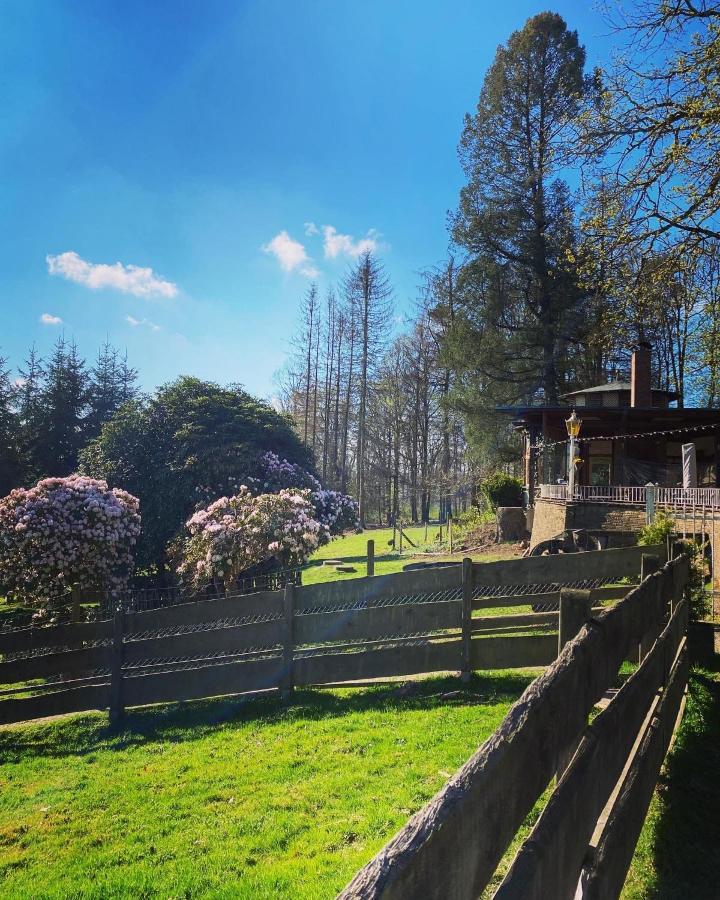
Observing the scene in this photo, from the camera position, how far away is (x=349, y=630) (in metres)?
6.21

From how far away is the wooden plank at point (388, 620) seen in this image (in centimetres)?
612

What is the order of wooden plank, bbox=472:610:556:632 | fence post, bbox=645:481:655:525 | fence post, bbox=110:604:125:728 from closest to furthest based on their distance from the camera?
fence post, bbox=110:604:125:728 < wooden plank, bbox=472:610:556:632 < fence post, bbox=645:481:655:525

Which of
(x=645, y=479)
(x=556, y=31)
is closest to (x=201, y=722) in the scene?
(x=645, y=479)

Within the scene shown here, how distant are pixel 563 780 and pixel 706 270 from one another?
9.52 meters

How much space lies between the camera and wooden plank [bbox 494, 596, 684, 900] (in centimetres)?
119

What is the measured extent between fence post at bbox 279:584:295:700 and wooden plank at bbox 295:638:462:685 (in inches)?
3.4

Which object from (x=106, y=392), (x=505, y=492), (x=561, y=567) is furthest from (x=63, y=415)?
(x=561, y=567)

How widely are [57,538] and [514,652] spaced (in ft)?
30.6

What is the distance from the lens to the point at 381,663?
6.20 meters

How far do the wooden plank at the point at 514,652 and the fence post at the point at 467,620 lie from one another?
0.07 metres

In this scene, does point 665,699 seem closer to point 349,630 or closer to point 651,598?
point 651,598

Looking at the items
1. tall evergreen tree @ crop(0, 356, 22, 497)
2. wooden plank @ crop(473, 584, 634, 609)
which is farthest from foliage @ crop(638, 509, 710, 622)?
tall evergreen tree @ crop(0, 356, 22, 497)

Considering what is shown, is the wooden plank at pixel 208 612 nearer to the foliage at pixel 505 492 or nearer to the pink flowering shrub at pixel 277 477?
the pink flowering shrub at pixel 277 477

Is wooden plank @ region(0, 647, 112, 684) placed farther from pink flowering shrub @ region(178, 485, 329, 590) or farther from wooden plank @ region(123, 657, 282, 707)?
pink flowering shrub @ region(178, 485, 329, 590)
